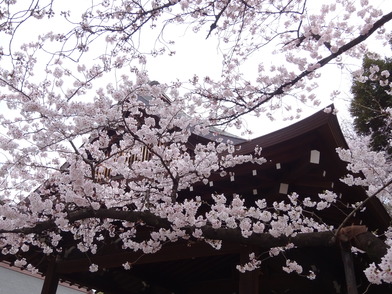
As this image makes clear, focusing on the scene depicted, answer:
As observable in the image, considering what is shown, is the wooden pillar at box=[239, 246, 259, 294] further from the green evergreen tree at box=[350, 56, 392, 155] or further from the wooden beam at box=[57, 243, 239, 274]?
the green evergreen tree at box=[350, 56, 392, 155]

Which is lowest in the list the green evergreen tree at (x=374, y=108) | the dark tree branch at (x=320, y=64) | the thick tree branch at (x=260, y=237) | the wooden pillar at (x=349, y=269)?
the wooden pillar at (x=349, y=269)

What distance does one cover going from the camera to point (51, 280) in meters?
5.52

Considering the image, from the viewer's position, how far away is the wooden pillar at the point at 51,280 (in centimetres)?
546

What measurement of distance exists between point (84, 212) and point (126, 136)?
4.16ft

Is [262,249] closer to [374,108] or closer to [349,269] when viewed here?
A: [349,269]

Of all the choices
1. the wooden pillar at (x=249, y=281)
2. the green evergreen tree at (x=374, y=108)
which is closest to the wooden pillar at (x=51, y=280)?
the wooden pillar at (x=249, y=281)

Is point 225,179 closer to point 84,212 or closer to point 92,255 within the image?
point 84,212

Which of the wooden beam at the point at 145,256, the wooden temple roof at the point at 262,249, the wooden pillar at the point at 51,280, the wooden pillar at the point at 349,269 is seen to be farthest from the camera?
the wooden pillar at the point at 51,280

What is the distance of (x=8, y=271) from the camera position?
10.9 m

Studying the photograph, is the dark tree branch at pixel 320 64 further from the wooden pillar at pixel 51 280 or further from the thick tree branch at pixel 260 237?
the wooden pillar at pixel 51 280

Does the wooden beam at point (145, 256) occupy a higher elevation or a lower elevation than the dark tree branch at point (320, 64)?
lower

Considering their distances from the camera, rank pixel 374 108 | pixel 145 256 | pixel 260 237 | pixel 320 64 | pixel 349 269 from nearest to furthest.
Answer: pixel 349 269, pixel 260 237, pixel 320 64, pixel 145 256, pixel 374 108

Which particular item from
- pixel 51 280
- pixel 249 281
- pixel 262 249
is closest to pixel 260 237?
pixel 249 281

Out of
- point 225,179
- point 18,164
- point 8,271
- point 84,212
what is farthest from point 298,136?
point 8,271
